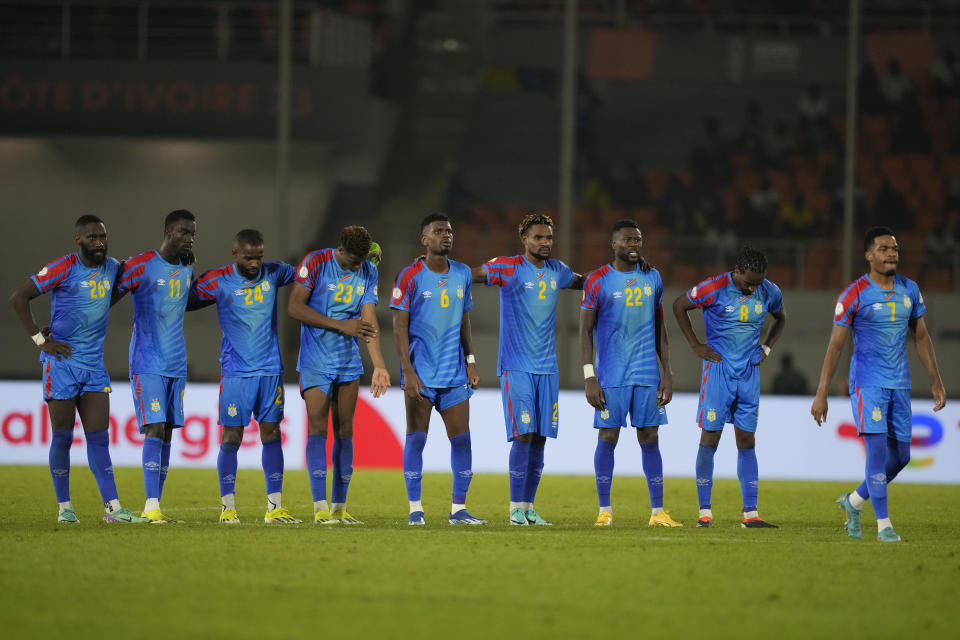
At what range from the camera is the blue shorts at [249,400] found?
907cm

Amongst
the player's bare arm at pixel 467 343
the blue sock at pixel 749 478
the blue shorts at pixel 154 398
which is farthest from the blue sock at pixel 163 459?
the blue sock at pixel 749 478

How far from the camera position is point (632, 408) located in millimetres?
9422

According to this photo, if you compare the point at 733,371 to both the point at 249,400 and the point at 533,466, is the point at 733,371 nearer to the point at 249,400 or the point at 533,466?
the point at 533,466

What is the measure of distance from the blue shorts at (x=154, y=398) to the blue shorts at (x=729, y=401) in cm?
350

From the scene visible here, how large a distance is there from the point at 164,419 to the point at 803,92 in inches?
754

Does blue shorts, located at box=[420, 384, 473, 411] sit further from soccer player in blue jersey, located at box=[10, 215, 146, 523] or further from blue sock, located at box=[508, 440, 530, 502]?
soccer player in blue jersey, located at box=[10, 215, 146, 523]

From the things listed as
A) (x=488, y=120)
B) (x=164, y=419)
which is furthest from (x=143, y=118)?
(x=164, y=419)

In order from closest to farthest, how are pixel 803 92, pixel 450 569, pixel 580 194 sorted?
pixel 450 569
pixel 580 194
pixel 803 92

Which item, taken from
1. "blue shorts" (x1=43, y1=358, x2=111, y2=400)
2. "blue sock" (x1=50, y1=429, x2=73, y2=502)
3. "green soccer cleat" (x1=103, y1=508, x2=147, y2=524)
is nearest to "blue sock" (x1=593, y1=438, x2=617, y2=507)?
A: "green soccer cleat" (x1=103, y1=508, x2=147, y2=524)

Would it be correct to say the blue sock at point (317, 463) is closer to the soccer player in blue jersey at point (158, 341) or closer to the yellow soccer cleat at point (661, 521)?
the soccer player in blue jersey at point (158, 341)

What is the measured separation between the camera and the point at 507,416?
9.20m

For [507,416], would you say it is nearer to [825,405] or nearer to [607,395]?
[607,395]

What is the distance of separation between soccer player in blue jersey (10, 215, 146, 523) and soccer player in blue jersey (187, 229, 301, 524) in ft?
2.32

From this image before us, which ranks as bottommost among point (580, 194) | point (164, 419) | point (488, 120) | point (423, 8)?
point (164, 419)
